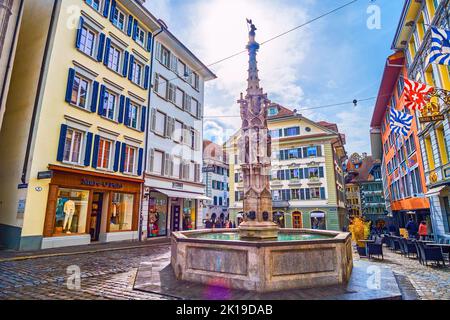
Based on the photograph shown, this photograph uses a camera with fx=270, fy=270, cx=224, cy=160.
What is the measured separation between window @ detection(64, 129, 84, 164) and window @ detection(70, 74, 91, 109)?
1711 millimetres

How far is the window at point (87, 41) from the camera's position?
647 inches

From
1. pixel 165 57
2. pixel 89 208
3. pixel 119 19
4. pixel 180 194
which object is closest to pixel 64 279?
pixel 89 208

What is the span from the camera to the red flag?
12.0 metres

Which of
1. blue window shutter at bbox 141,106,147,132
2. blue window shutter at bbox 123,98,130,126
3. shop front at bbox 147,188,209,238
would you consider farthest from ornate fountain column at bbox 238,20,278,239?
shop front at bbox 147,188,209,238

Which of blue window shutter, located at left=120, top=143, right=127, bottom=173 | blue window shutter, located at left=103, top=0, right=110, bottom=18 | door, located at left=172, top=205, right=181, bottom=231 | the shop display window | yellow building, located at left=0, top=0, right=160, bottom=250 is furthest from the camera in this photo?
door, located at left=172, top=205, right=181, bottom=231

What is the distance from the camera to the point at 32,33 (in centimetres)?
1602

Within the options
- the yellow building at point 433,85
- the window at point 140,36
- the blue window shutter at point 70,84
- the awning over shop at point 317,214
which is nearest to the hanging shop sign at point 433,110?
the yellow building at point 433,85

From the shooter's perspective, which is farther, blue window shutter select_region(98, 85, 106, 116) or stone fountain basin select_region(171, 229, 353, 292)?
blue window shutter select_region(98, 85, 106, 116)

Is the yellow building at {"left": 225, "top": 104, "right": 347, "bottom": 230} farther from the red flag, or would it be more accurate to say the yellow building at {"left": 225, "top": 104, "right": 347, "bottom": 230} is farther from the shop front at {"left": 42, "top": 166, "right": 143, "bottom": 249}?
the red flag

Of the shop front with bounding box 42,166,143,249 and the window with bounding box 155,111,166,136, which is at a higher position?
the window with bounding box 155,111,166,136

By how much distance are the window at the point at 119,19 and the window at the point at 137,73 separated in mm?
2565
